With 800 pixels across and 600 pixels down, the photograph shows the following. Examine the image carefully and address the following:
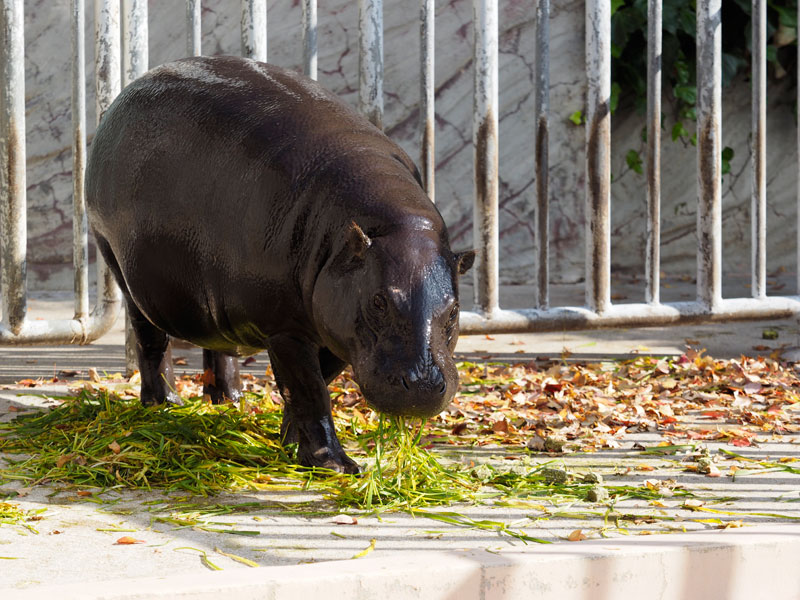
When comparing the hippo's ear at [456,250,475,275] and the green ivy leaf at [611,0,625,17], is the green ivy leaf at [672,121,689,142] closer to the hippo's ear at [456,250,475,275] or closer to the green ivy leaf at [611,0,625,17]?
the green ivy leaf at [611,0,625,17]

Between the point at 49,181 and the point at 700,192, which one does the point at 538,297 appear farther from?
the point at 49,181

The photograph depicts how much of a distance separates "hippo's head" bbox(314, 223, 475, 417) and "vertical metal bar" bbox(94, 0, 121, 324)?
7.42 feet

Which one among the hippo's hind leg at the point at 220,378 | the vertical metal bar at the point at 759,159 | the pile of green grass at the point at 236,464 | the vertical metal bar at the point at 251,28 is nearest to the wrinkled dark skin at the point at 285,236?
the pile of green grass at the point at 236,464

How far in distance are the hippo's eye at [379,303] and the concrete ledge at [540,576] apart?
73cm

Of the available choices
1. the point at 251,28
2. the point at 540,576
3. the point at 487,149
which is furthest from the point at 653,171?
the point at 540,576

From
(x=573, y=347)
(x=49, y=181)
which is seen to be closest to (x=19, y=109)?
(x=573, y=347)

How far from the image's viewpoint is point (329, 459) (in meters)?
3.70

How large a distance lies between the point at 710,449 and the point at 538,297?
169 cm

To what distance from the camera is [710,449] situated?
431cm

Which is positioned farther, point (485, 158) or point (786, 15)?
point (786, 15)

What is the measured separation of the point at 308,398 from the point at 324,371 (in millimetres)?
244

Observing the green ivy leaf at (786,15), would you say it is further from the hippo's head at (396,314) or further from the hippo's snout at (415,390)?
the hippo's snout at (415,390)

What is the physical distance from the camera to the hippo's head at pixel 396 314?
3.16 metres

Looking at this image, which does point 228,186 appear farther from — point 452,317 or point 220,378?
point 220,378
